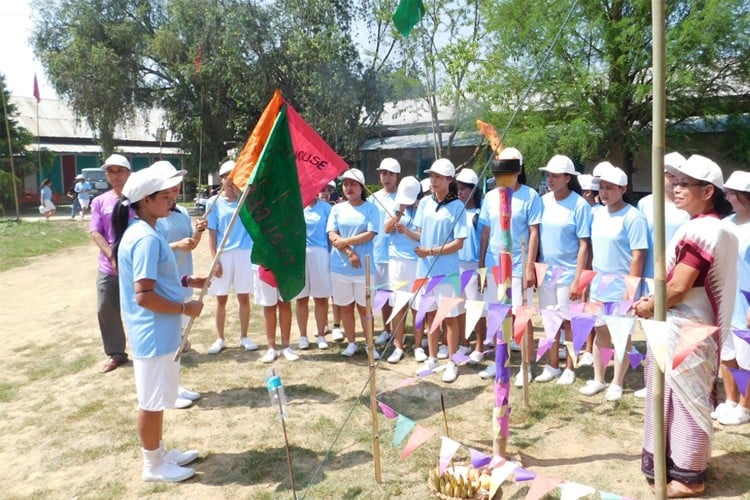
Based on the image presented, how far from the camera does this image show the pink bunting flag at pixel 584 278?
15.3 feet

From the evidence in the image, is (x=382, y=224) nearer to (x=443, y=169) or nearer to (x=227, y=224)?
(x=443, y=169)

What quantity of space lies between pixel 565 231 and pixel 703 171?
75.1 inches

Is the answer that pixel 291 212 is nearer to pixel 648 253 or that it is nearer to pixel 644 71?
pixel 648 253

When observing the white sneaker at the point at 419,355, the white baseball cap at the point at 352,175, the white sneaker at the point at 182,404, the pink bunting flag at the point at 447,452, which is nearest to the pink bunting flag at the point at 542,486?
the pink bunting flag at the point at 447,452

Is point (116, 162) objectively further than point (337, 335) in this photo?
No

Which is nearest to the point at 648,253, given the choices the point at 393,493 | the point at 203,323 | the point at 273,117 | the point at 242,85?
the point at 393,493

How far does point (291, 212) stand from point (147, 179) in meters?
0.87

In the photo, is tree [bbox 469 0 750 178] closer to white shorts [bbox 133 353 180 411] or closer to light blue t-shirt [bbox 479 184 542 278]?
light blue t-shirt [bbox 479 184 542 278]

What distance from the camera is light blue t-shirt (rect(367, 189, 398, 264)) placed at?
5816 mm

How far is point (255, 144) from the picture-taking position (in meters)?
3.62

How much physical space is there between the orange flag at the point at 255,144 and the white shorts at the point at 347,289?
236 cm

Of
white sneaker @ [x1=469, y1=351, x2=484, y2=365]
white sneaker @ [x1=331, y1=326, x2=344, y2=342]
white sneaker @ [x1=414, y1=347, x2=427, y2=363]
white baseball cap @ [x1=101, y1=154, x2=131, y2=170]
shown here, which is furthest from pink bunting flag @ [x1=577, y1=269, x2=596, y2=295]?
white baseball cap @ [x1=101, y1=154, x2=131, y2=170]

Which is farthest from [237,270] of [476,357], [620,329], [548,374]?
[620,329]

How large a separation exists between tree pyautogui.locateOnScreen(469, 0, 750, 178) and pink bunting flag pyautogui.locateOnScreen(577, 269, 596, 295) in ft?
33.7
